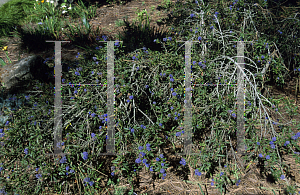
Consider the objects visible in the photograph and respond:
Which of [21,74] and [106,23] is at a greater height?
[106,23]

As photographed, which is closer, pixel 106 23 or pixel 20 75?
pixel 20 75

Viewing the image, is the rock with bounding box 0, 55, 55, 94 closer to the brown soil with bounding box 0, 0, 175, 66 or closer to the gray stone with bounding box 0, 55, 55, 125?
the gray stone with bounding box 0, 55, 55, 125

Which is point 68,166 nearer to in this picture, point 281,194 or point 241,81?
point 241,81

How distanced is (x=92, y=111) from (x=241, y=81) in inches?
59.4

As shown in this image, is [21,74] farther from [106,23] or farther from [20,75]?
[106,23]

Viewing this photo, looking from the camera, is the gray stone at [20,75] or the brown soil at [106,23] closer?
the gray stone at [20,75]

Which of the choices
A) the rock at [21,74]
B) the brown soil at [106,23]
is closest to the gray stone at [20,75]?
the rock at [21,74]

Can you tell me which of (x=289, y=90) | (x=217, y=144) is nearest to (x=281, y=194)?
(x=217, y=144)

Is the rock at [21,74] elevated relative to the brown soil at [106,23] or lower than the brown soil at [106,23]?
lower

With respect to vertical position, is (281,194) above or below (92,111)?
below

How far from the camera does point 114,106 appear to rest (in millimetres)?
2227

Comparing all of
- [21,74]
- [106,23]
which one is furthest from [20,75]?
[106,23]

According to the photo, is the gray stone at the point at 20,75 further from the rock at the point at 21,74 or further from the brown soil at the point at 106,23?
the brown soil at the point at 106,23

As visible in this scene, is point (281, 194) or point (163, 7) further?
point (163, 7)
